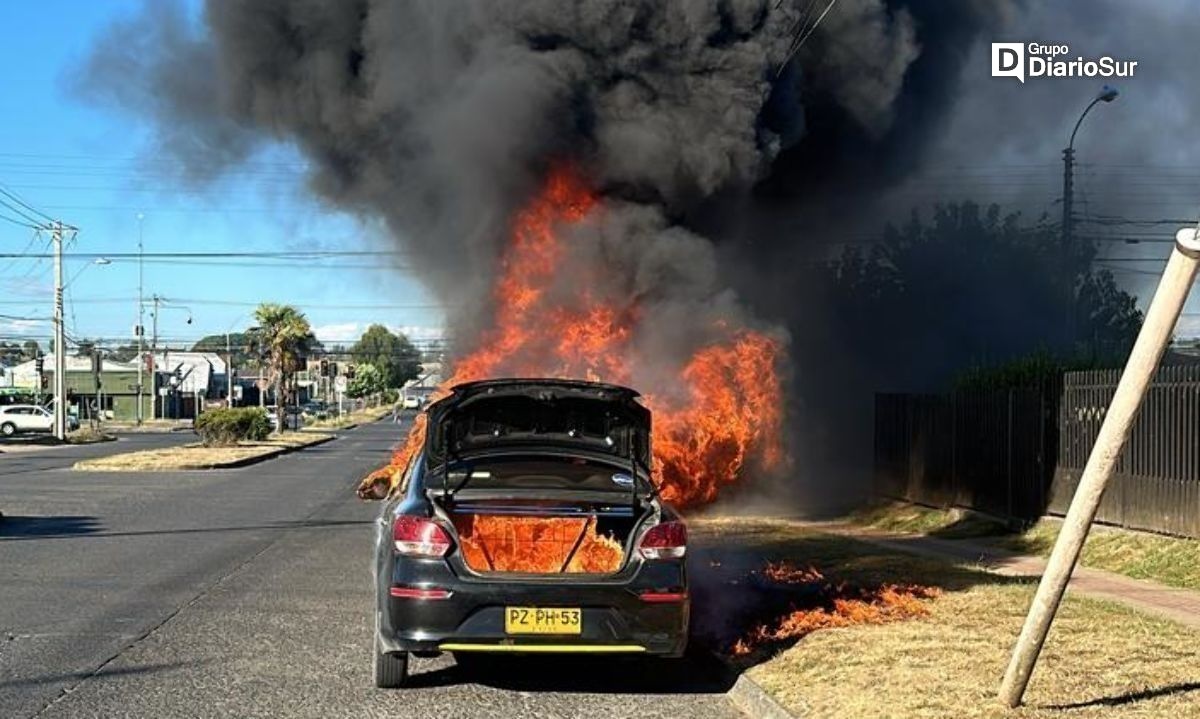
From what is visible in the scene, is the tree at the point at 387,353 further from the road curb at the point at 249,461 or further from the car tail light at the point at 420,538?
the car tail light at the point at 420,538

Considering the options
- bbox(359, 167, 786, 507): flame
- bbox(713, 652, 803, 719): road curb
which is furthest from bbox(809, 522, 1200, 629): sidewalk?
bbox(713, 652, 803, 719): road curb

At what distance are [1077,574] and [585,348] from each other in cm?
712

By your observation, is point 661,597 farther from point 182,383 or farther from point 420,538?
point 182,383

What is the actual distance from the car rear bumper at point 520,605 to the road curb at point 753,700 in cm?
57

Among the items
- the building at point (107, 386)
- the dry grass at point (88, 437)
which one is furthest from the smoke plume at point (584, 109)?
the building at point (107, 386)

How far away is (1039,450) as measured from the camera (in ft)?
51.2

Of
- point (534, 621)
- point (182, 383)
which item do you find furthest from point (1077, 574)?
point (182, 383)

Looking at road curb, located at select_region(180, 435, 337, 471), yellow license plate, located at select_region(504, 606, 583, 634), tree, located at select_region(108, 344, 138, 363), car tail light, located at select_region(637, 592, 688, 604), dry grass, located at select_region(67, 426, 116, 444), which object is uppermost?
tree, located at select_region(108, 344, 138, 363)

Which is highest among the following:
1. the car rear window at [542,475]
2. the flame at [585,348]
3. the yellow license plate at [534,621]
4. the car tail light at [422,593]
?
the flame at [585,348]

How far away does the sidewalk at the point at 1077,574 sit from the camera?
32.6 ft

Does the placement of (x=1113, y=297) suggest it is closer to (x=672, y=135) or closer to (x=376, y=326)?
(x=672, y=135)

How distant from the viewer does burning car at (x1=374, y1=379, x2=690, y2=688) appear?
671cm

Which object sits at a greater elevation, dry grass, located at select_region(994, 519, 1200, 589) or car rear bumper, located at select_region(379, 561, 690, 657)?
car rear bumper, located at select_region(379, 561, 690, 657)

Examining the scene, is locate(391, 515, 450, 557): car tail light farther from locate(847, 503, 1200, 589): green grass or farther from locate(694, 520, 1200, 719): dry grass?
locate(847, 503, 1200, 589): green grass
